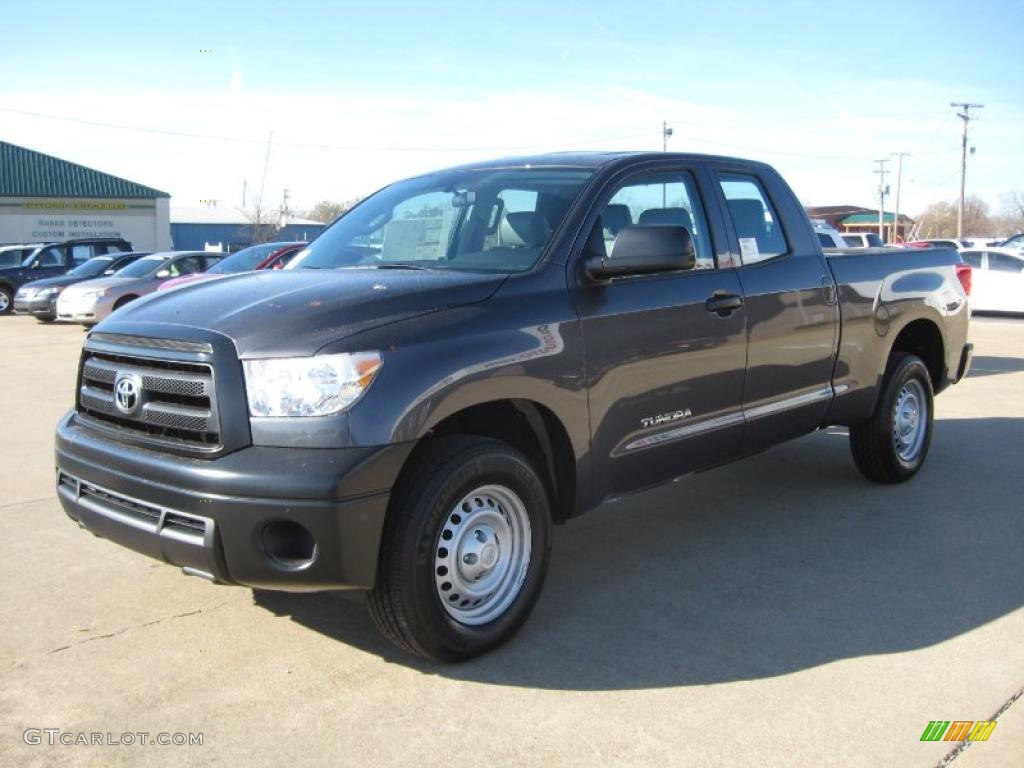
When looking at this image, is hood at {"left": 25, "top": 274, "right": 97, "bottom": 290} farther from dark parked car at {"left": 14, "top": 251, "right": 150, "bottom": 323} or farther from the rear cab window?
the rear cab window

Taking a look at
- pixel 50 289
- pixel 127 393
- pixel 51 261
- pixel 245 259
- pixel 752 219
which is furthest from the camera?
pixel 51 261

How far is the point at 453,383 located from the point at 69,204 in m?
48.6

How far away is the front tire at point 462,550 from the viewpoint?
134 inches

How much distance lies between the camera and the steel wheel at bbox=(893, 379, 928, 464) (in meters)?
6.25

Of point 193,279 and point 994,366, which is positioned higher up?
point 193,279

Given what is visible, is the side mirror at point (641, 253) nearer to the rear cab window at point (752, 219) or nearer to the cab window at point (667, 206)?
the cab window at point (667, 206)

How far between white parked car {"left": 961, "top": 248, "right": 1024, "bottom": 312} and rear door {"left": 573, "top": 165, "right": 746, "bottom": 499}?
1829cm

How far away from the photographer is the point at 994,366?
1245cm

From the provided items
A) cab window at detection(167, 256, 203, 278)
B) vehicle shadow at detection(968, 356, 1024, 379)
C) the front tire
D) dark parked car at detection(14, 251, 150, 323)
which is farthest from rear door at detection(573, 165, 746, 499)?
dark parked car at detection(14, 251, 150, 323)

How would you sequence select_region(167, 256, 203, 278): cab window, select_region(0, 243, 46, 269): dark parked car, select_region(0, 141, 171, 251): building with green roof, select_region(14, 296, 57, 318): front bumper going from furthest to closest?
select_region(0, 141, 171, 251): building with green roof < select_region(0, 243, 46, 269): dark parked car < select_region(14, 296, 57, 318): front bumper < select_region(167, 256, 203, 278): cab window

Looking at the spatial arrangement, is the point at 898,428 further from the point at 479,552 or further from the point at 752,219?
the point at 479,552

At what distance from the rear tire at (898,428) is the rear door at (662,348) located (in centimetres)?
160

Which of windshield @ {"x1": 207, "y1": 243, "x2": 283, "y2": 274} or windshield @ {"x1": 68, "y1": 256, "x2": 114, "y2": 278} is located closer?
windshield @ {"x1": 207, "y1": 243, "x2": 283, "y2": 274}

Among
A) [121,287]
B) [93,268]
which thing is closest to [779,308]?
[121,287]
